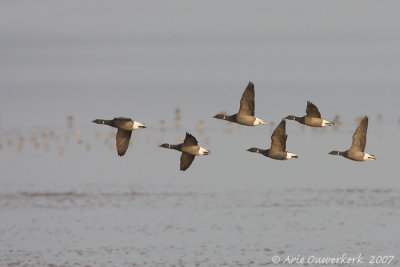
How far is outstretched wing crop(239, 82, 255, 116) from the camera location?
37562 millimetres

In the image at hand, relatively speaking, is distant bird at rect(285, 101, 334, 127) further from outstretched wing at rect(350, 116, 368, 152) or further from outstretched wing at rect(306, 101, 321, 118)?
outstretched wing at rect(350, 116, 368, 152)

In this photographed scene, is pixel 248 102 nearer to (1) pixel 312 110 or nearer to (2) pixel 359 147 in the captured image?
(1) pixel 312 110

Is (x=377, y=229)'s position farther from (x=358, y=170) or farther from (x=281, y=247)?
(x=358, y=170)

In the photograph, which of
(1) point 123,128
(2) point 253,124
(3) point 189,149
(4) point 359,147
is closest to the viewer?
(1) point 123,128

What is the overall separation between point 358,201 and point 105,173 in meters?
54.0

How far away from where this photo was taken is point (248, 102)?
37.8 meters

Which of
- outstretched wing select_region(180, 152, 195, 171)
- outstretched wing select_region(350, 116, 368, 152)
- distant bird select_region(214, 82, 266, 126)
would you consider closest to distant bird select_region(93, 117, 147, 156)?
outstretched wing select_region(180, 152, 195, 171)

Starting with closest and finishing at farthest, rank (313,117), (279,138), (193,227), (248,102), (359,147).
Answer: (313,117)
(359,147)
(279,138)
(248,102)
(193,227)

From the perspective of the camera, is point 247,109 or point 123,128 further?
point 247,109

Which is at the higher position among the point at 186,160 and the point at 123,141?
the point at 123,141

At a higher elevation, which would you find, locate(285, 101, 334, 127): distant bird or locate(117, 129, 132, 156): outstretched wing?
locate(285, 101, 334, 127): distant bird

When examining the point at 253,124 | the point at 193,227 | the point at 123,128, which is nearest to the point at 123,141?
the point at 123,128

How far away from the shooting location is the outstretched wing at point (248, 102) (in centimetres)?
3756

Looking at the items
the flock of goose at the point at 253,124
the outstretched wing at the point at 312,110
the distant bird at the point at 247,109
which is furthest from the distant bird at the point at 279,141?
the outstretched wing at the point at 312,110
